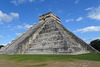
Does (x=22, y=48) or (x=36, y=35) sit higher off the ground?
(x=36, y=35)

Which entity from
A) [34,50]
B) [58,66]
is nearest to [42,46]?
[34,50]

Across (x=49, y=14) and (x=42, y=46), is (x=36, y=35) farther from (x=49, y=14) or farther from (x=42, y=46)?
(x=49, y=14)

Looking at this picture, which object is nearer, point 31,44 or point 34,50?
point 34,50

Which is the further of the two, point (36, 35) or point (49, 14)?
point (49, 14)

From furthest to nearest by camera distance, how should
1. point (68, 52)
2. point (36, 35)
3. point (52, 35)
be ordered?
1. point (36, 35)
2. point (52, 35)
3. point (68, 52)

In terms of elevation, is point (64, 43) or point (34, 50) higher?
point (64, 43)

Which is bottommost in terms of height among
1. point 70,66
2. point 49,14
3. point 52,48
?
point 70,66

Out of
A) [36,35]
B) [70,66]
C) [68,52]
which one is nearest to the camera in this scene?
[70,66]

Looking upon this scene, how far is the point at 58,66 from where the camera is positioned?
445cm

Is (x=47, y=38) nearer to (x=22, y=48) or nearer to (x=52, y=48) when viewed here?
(x=52, y=48)

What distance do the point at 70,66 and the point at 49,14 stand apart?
20735mm

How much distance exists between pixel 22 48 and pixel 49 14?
1345 cm

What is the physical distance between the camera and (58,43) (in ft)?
38.3

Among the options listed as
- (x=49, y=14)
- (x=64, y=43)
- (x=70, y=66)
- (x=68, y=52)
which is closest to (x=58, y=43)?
(x=64, y=43)
